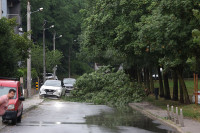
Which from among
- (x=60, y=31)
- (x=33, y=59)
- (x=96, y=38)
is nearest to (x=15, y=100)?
(x=96, y=38)

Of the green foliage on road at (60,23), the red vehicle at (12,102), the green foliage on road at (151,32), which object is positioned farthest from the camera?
the green foliage on road at (60,23)

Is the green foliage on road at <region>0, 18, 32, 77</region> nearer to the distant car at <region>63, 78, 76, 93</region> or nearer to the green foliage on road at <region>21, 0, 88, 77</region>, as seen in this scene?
the distant car at <region>63, 78, 76, 93</region>

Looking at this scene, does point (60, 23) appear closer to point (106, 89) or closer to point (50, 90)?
point (50, 90)

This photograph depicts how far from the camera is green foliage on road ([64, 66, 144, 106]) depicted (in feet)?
127

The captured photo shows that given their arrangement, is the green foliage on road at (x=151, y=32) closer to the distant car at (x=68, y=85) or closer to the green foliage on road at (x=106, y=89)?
the green foliage on road at (x=106, y=89)

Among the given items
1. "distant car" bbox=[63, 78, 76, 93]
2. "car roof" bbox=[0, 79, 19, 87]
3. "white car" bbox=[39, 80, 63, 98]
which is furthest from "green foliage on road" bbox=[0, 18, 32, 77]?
"distant car" bbox=[63, 78, 76, 93]

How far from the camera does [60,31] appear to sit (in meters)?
88.8

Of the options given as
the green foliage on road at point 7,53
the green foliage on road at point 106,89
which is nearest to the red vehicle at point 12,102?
the green foliage on road at point 7,53

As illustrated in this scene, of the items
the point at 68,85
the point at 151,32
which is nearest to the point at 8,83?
the point at 151,32

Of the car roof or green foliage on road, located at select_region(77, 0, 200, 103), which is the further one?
green foliage on road, located at select_region(77, 0, 200, 103)

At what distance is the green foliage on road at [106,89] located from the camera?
Answer: 38719 mm

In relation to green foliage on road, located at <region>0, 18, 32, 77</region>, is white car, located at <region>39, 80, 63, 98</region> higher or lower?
lower

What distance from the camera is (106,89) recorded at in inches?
1640

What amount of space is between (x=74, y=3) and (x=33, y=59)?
40830 mm
